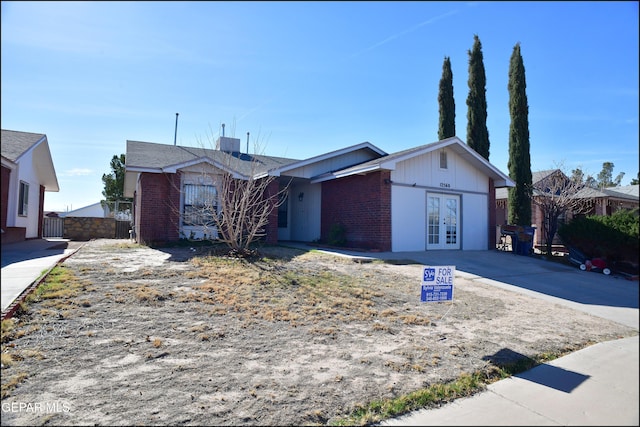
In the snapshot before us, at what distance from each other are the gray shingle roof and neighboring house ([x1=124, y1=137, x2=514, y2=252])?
10.2 feet

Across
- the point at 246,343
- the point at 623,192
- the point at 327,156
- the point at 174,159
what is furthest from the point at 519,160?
the point at 623,192

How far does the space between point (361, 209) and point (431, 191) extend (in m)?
2.63

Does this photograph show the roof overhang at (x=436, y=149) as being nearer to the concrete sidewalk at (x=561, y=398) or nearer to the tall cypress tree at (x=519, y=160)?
the tall cypress tree at (x=519, y=160)

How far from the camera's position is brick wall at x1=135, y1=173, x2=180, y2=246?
45.8 feet

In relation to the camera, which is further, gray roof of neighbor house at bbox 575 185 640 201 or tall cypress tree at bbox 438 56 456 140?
tall cypress tree at bbox 438 56 456 140

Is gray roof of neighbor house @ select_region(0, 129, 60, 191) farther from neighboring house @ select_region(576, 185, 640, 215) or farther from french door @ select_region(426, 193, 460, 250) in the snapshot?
french door @ select_region(426, 193, 460, 250)

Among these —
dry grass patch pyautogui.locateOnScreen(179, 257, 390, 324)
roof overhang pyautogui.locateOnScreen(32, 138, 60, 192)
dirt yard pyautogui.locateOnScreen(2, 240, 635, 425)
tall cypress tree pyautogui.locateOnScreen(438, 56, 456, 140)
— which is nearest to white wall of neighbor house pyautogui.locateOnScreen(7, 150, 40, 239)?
roof overhang pyautogui.locateOnScreen(32, 138, 60, 192)

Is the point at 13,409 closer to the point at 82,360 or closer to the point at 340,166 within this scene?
the point at 82,360

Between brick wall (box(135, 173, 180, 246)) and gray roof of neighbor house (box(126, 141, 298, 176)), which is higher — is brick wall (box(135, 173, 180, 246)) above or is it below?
below

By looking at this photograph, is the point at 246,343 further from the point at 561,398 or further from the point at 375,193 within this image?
the point at 375,193

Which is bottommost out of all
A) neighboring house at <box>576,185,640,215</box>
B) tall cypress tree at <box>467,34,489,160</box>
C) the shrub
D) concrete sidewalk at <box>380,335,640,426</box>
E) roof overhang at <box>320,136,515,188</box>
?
concrete sidewalk at <box>380,335,640,426</box>

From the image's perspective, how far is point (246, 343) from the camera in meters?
4.61

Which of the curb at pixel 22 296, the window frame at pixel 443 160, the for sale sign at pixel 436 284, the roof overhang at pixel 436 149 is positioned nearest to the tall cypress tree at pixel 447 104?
the roof overhang at pixel 436 149

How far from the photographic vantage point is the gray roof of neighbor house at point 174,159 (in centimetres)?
1369
